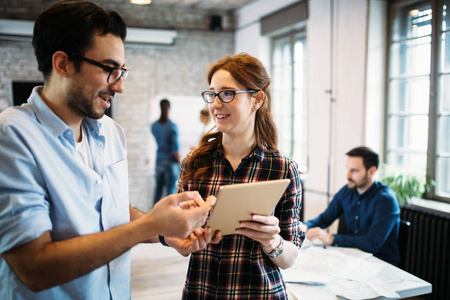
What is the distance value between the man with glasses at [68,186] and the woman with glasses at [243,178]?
0.24m

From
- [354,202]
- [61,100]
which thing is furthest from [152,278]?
[61,100]

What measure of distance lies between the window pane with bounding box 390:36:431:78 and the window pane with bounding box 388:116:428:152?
0.47 meters

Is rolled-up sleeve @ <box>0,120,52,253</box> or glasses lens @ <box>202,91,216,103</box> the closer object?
rolled-up sleeve @ <box>0,120,52,253</box>

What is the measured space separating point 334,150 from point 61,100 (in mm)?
3837

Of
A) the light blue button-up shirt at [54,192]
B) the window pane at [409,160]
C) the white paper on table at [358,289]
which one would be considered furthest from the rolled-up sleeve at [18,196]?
the window pane at [409,160]

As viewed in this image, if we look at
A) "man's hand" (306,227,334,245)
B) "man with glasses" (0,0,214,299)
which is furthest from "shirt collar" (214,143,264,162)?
"man's hand" (306,227,334,245)

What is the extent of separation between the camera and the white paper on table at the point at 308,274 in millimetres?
1867

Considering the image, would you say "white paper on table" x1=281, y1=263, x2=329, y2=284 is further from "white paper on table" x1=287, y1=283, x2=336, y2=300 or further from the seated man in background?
the seated man in background

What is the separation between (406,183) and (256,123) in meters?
2.49

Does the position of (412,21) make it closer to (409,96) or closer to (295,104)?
(409,96)

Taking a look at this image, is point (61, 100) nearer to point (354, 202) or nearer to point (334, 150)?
point (354, 202)

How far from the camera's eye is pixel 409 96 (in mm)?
3936

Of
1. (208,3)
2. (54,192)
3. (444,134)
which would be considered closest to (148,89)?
(208,3)

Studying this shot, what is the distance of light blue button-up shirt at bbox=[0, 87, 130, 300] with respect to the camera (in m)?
0.92
